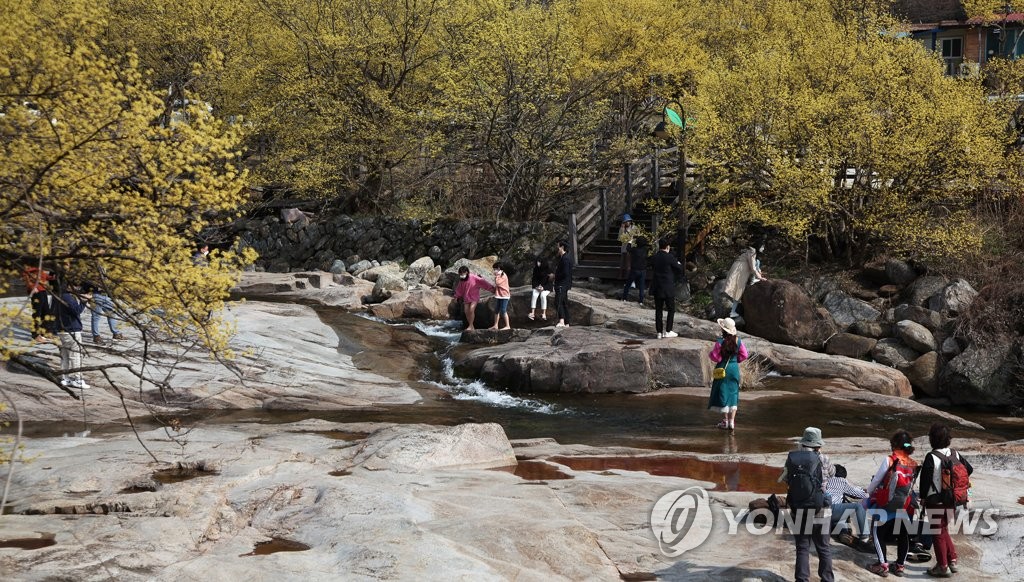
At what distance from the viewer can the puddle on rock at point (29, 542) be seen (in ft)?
24.8

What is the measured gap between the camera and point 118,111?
8414 millimetres

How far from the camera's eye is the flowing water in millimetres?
13000

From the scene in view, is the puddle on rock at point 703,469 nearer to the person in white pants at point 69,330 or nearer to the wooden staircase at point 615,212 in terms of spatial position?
the person in white pants at point 69,330

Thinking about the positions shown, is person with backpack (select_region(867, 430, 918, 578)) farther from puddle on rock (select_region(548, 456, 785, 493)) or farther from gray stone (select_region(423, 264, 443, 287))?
gray stone (select_region(423, 264, 443, 287))

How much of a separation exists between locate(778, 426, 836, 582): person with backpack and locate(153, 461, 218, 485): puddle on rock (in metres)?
6.40

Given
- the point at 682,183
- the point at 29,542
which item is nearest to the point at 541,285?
the point at 682,183

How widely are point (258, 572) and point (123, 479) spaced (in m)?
3.43

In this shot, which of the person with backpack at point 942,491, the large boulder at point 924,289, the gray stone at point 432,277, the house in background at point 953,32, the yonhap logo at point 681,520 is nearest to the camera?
the person with backpack at point 942,491

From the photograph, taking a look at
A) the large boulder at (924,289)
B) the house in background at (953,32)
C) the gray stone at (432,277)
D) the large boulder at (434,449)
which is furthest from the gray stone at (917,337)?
the house in background at (953,32)

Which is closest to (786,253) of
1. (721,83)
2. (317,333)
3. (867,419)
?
(721,83)

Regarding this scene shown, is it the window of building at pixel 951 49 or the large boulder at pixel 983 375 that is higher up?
the window of building at pixel 951 49

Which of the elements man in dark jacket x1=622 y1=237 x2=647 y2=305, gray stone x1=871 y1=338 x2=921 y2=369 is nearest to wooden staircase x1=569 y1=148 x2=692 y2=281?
man in dark jacket x1=622 y1=237 x2=647 y2=305

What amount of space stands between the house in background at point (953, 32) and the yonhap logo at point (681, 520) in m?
40.1

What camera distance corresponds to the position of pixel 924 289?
20938 millimetres
